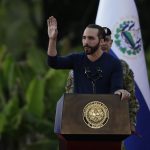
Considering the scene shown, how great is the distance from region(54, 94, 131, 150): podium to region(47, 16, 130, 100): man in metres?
0.20

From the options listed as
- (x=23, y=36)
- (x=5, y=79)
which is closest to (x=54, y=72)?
(x=5, y=79)

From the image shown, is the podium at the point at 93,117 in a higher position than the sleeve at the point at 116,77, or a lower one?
lower

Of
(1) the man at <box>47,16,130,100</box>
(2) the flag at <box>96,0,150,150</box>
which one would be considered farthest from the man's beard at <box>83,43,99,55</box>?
(2) the flag at <box>96,0,150,150</box>

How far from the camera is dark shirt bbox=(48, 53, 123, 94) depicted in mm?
4578

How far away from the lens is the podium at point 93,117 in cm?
431

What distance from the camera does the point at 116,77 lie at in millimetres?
4609

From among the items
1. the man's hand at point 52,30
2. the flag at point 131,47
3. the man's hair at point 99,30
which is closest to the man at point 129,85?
the man's hair at point 99,30

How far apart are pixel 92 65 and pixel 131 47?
1777 mm

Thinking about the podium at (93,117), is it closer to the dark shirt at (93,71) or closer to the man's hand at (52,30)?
the dark shirt at (93,71)

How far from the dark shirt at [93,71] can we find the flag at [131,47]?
1.62 m

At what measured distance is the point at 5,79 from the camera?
10547 mm

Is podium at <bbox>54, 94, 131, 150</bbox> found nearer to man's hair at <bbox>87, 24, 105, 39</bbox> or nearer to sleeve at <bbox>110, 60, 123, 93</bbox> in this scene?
sleeve at <bbox>110, 60, 123, 93</bbox>

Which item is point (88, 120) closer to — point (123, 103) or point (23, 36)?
point (123, 103)

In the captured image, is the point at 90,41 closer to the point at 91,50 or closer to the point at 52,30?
the point at 91,50
